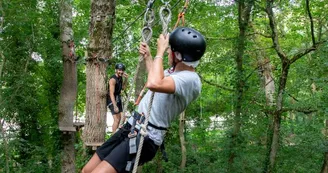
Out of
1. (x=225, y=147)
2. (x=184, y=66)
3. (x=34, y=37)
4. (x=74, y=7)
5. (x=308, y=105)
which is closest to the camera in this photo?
(x=184, y=66)

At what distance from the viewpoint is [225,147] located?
6848mm

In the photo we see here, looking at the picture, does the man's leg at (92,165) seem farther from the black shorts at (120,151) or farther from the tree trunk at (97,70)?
the tree trunk at (97,70)

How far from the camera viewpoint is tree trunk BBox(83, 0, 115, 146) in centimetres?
418

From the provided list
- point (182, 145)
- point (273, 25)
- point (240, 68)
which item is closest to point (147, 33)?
point (273, 25)

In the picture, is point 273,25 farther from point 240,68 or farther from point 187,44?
point 187,44

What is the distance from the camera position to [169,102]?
2.40 metres

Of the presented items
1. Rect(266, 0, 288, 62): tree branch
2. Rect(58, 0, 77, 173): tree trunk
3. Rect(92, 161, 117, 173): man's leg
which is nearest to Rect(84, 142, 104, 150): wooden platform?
Rect(92, 161, 117, 173): man's leg

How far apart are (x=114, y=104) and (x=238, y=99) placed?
2175 mm

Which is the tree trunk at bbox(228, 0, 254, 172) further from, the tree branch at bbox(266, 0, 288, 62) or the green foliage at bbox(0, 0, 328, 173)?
the tree branch at bbox(266, 0, 288, 62)

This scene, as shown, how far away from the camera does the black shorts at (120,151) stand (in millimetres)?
2416

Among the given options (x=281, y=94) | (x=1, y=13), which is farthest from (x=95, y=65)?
(x=281, y=94)

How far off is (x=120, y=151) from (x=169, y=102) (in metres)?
0.47

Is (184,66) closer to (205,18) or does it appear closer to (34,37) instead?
(205,18)

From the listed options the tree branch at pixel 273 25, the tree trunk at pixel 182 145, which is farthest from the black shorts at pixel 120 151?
the tree trunk at pixel 182 145
